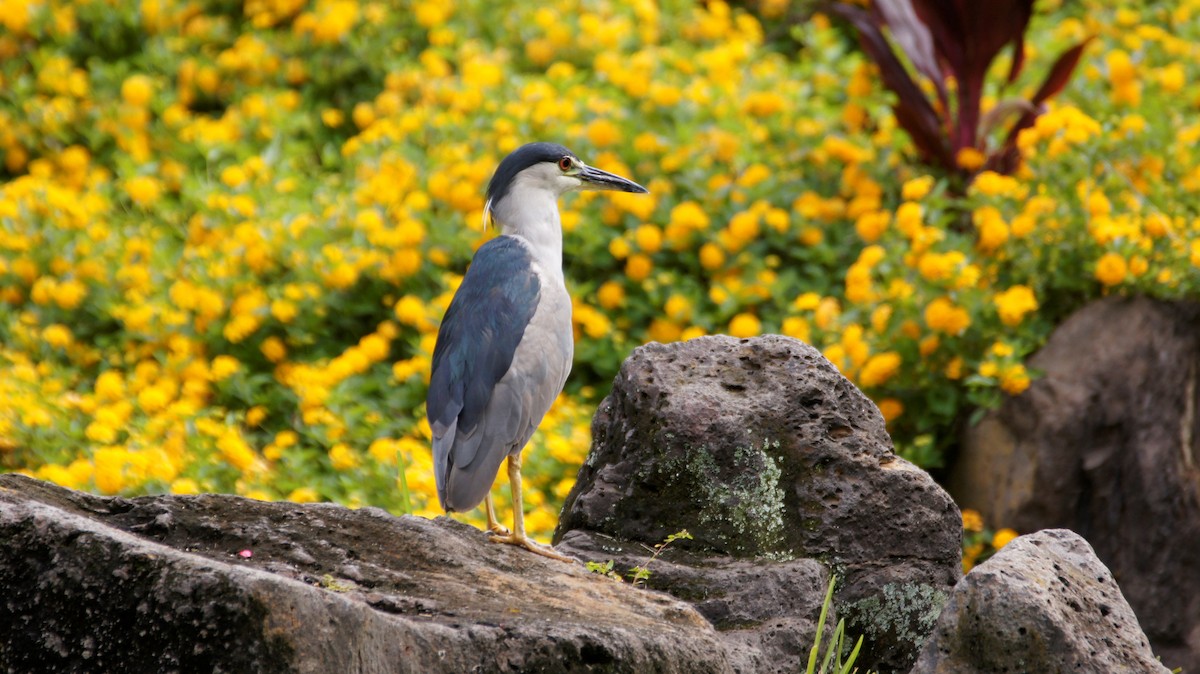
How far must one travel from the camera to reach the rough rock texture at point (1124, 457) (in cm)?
440

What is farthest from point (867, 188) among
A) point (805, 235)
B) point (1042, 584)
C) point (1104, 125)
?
point (1042, 584)

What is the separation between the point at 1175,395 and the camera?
4.47 meters

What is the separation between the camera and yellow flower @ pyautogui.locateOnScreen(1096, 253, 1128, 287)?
4.55 metres

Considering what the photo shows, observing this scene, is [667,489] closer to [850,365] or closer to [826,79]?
[850,365]

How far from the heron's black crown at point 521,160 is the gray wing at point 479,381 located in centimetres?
36

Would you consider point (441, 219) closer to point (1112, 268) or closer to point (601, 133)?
point (601, 133)

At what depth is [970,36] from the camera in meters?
5.82

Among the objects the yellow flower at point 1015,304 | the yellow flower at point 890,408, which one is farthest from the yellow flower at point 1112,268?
the yellow flower at point 890,408

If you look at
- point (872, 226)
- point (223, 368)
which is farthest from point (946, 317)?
point (223, 368)

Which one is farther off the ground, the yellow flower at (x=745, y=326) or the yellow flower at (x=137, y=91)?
the yellow flower at (x=137, y=91)

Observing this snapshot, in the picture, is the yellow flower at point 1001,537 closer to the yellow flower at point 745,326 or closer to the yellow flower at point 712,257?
the yellow flower at point 745,326

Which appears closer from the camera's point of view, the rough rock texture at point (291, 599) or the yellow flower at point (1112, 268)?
the rough rock texture at point (291, 599)

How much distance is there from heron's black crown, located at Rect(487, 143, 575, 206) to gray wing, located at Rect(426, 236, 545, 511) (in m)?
0.36

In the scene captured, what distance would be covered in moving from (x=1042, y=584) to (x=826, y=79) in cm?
458
